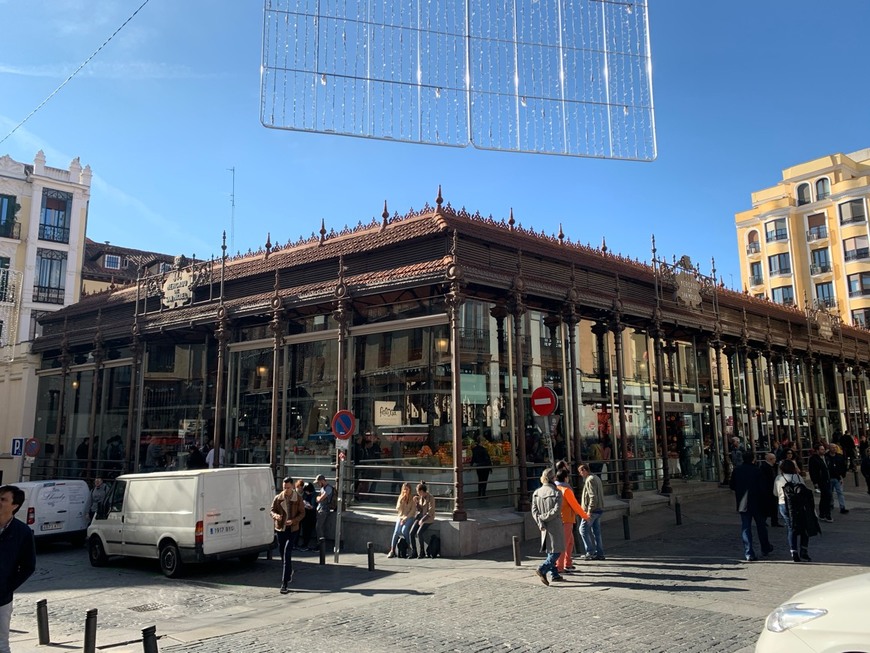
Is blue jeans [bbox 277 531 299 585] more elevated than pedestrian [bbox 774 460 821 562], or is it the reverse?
pedestrian [bbox 774 460 821 562]

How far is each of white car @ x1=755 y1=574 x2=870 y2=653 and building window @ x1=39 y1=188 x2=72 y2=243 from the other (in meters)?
52.6

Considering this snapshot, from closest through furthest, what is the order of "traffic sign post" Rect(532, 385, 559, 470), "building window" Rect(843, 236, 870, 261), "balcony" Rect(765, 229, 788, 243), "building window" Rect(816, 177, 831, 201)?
1. "traffic sign post" Rect(532, 385, 559, 470)
2. "building window" Rect(843, 236, 870, 261)
3. "building window" Rect(816, 177, 831, 201)
4. "balcony" Rect(765, 229, 788, 243)

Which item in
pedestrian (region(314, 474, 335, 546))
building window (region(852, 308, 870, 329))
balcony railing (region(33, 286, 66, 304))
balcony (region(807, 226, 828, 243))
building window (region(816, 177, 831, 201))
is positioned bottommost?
pedestrian (region(314, 474, 335, 546))

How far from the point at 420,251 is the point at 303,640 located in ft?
32.1

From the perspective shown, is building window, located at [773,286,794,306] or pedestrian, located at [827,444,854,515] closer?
pedestrian, located at [827,444,854,515]

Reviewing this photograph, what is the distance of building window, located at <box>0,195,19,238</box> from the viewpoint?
148ft

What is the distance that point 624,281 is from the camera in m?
19.8

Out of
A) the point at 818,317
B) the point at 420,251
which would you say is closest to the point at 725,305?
the point at 818,317

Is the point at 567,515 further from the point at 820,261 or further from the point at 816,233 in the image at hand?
the point at 816,233

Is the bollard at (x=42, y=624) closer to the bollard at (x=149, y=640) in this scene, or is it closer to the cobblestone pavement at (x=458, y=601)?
the cobblestone pavement at (x=458, y=601)

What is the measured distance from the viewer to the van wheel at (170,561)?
Answer: 12.9 meters

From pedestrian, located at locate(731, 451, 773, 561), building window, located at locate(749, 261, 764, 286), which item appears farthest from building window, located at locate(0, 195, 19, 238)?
building window, located at locate(749, 261, 764, 286)

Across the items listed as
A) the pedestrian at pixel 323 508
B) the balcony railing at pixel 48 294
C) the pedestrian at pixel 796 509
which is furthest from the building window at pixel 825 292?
the balcony railing at pixel 48 294

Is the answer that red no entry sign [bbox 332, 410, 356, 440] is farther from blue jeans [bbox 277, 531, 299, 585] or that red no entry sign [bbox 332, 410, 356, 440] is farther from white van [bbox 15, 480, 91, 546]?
white van [bbox 15, 480, 91, 546]
